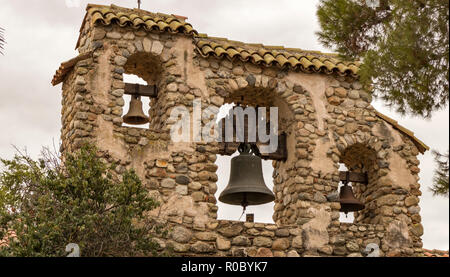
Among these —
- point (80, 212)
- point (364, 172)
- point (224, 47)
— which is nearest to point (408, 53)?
point (80, 212)

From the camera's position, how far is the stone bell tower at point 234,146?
38.7 ft

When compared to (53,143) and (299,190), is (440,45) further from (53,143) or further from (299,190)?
(53,143)

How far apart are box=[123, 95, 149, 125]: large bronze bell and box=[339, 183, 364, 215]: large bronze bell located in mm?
3125

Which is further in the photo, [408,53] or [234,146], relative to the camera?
[234,146]

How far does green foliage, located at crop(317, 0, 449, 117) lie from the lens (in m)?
7.86

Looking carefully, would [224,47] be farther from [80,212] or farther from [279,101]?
[80,212]

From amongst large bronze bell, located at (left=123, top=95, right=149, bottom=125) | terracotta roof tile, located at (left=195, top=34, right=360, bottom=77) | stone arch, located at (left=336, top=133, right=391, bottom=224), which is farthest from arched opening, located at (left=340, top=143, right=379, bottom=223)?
large bronze bell, located at (left=123, top=95, right=149, bottom=125)

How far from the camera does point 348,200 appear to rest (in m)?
13.0

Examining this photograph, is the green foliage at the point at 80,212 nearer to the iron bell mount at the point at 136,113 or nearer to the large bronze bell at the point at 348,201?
the iron bell mount at the point at 136,113

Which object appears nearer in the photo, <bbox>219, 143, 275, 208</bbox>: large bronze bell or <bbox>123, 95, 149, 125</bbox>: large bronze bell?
<bbox>219, 143, 275, 208</bbox>: large bronze bell

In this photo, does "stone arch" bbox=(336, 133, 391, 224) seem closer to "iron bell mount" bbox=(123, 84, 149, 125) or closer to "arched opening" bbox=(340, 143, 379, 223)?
"arched opening" bbox=(340, 143, 379, 223)

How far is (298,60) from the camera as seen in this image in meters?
13.1

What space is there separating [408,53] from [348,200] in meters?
5.33

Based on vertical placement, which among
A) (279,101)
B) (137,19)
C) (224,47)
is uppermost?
(137,19)
